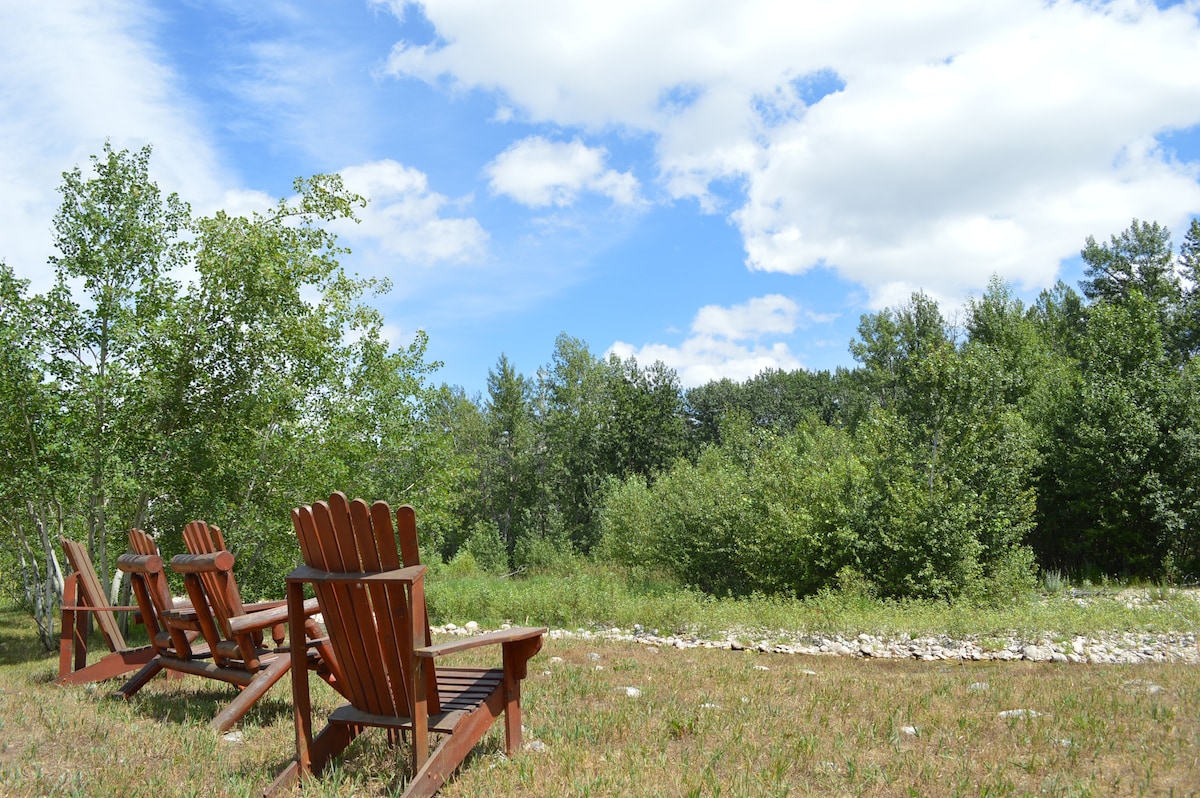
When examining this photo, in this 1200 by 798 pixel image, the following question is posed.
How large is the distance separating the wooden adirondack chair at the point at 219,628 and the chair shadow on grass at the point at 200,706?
0.65 ft

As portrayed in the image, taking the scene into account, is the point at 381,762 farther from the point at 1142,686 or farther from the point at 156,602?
the point at 1142,686

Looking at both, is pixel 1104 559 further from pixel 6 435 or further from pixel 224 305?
pixel 6 435

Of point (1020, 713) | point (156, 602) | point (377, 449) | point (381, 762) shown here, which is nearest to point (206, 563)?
point (156, 602)

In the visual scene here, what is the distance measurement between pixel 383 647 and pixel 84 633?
513cm

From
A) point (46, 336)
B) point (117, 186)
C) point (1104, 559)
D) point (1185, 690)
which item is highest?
point (117, 186)

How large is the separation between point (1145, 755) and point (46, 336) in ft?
41.4

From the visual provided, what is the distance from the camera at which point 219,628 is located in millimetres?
5332

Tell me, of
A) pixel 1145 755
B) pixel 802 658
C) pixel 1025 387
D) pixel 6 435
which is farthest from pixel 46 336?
pixel 1025 387

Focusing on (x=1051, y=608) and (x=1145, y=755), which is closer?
(x=1145, y=755)

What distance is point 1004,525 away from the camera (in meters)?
15.1

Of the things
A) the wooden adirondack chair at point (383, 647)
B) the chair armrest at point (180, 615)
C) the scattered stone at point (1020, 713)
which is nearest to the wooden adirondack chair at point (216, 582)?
the chair armrest at point (180, 615)

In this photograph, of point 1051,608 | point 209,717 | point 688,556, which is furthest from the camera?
point 688,556

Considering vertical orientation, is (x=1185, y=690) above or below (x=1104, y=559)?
above

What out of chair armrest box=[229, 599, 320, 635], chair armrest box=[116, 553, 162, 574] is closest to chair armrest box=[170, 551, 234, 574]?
chair armrest box=[229, 599, 320, 635]
